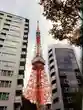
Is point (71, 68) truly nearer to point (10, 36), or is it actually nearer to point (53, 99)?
point (53, 99)

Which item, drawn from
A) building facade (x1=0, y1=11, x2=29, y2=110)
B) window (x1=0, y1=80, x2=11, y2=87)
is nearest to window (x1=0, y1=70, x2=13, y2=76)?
building facade (x1=0, y1=11, x2=29, y2=110)

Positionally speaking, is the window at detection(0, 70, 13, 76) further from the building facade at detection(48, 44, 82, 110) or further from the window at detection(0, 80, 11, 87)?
the building facade at detection(48, 44, 82, 110)

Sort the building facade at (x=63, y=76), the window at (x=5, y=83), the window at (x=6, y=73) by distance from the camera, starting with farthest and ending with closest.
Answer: the building facade at (x=63, y=76)
the window at (x=6, y=73)
the window at (x=5, y=83)

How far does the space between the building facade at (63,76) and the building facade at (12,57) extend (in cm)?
1319

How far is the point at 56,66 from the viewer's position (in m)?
57.9

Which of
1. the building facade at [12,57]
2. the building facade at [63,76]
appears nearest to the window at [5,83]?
the building facade at [12,57]

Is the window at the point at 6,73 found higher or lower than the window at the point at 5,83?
higher

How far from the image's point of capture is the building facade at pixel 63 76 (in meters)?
52.4

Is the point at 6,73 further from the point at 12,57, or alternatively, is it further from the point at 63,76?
the point at 63,76

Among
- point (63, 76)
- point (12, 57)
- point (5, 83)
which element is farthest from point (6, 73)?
point (63, 76)

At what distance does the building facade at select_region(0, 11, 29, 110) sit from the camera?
38.6 m

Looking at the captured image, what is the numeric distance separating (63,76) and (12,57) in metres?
17.2

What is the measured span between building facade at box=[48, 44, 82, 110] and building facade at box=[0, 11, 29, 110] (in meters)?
13.2

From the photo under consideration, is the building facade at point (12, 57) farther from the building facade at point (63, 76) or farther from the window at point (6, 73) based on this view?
the building facade at point (63, 76)
